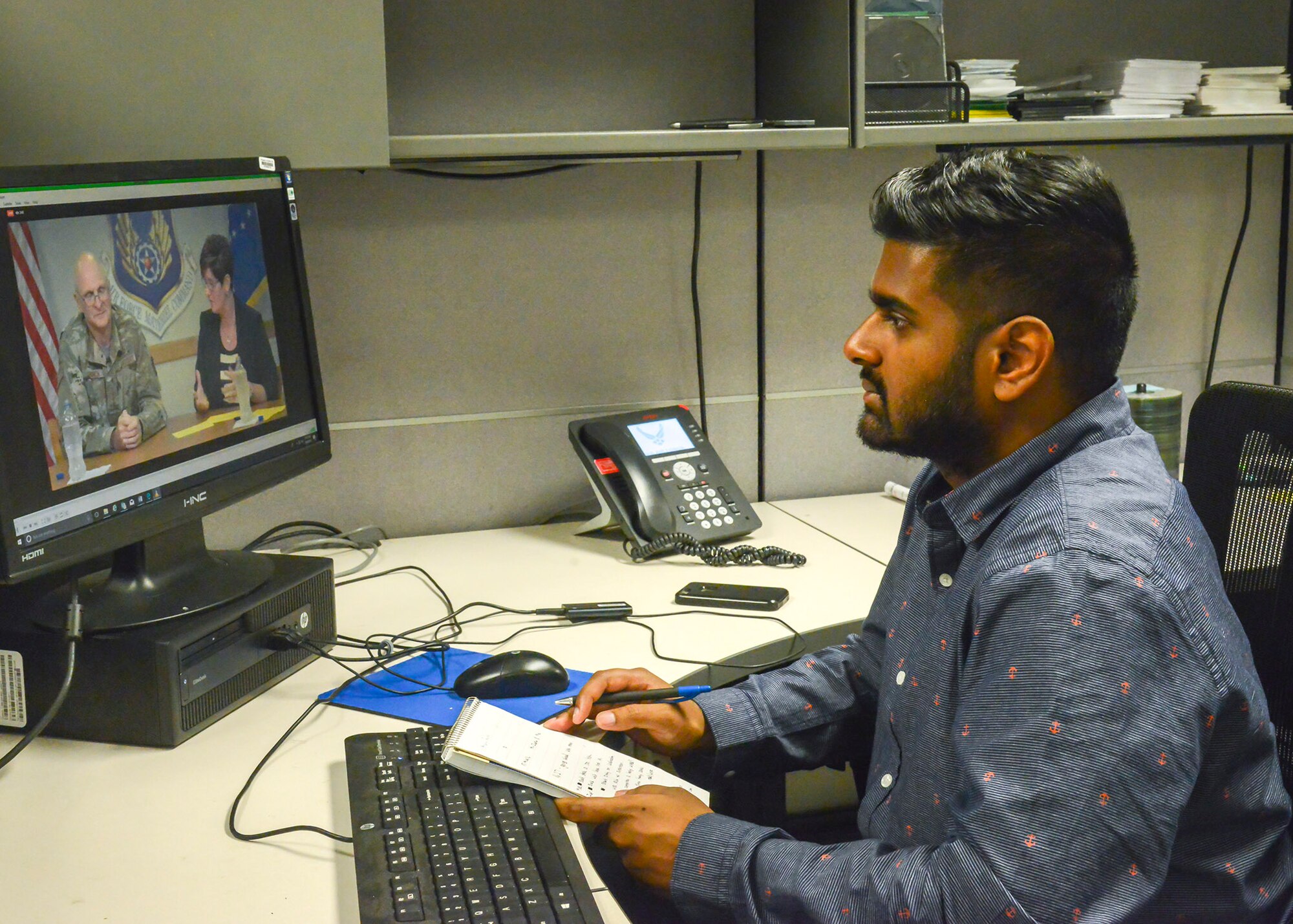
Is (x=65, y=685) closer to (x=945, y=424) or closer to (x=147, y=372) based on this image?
(x=147, y=372)

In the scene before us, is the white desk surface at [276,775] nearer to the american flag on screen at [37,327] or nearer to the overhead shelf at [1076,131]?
the american flag on screen at [37,327]

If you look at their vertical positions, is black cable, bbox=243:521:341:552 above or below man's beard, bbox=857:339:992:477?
below

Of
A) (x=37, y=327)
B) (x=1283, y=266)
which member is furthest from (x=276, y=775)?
(x=1283, y=266)

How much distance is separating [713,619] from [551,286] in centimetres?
63

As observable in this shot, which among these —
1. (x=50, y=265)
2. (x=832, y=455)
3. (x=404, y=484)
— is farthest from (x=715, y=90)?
(x=50, y=265)

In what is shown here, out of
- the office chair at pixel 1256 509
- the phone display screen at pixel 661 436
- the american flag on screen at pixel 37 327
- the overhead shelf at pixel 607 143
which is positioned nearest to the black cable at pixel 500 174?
the overhead shelf at pixel 607 143

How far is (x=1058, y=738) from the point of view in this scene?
0.76 metres

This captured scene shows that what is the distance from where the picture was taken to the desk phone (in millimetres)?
1659

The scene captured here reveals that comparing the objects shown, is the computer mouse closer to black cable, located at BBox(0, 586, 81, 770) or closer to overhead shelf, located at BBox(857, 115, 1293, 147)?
black cable, located at BBox(0, 586, 81, 770)

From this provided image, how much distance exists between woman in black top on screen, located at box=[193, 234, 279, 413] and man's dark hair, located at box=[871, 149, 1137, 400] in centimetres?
71

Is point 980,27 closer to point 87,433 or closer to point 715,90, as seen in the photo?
point 715,90

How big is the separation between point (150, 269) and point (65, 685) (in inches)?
15.4

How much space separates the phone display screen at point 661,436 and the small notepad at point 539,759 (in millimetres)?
717

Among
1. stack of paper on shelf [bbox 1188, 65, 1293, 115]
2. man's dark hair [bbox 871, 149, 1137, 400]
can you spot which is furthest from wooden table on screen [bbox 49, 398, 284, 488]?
stack of paper on shelf [bbox 1188, 65, 1293, 115]
